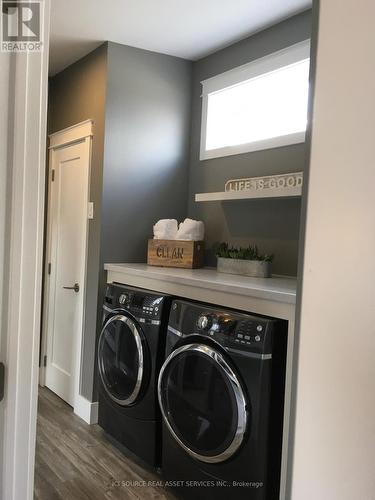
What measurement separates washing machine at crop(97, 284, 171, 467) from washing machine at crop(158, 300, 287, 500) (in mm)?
179

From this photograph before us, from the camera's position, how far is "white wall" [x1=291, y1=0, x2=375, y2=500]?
45.6 inches

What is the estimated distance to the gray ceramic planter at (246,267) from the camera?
2.69 metres

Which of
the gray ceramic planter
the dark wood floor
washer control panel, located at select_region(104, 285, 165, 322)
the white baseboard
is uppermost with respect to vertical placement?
the gray ceramic planter

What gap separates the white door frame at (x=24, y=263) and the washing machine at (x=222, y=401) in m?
1.14

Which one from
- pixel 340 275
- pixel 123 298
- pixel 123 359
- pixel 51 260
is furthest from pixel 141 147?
pixel 340 275

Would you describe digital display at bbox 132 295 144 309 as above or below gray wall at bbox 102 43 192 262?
below

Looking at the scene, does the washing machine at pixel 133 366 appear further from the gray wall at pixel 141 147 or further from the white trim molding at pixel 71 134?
the white trim molding at pixel 71 134

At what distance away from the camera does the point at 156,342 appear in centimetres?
257

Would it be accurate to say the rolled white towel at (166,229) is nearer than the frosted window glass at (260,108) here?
No

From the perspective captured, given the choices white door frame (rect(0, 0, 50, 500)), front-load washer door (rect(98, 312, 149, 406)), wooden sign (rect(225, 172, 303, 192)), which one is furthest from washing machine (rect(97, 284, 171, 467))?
white door frame (rect(0, 0, 50, 500))

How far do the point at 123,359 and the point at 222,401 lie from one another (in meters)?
0.91

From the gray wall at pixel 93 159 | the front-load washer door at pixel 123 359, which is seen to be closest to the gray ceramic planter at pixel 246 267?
the front-load washer door at pixel 123 359

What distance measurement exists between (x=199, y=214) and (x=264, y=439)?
201 centimetres

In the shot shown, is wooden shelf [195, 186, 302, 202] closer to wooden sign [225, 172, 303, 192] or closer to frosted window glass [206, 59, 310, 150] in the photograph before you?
wooden sign [225, 172, 303, 192]
